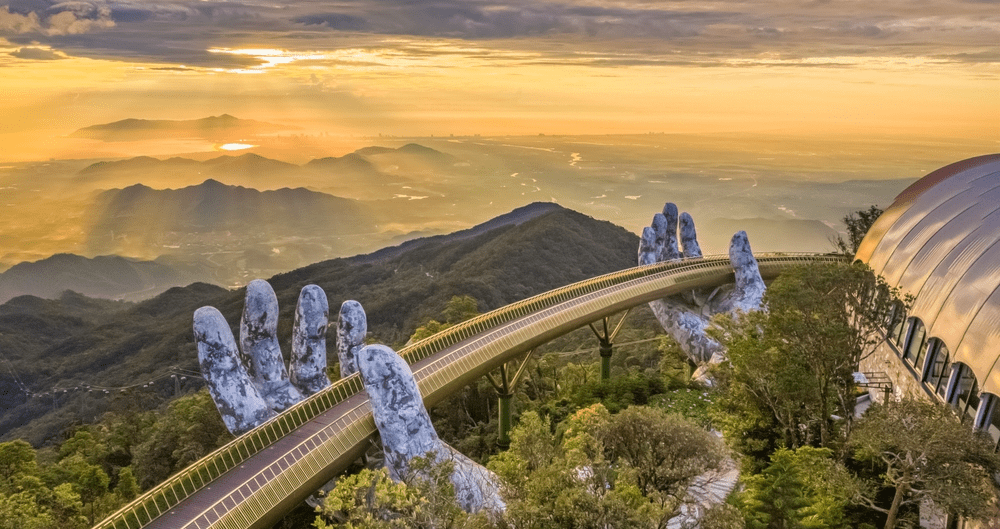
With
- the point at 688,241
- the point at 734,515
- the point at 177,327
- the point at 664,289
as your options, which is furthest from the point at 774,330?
the point at 177,327

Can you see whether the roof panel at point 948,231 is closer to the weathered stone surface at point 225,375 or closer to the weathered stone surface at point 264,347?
the weathered stone surface at point 264,347

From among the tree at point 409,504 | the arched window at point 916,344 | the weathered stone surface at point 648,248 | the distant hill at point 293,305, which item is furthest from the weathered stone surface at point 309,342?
the distant hill at point 293,305

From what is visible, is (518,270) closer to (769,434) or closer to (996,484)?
(769,434)

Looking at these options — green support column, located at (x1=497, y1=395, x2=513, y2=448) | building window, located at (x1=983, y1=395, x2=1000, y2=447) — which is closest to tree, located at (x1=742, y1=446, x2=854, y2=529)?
building window, located at (x1=983, y1=395, x2=1000, y2=447)

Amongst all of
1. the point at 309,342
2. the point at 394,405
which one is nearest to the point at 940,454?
the point at 394,405

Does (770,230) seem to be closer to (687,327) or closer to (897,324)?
(687,327)
